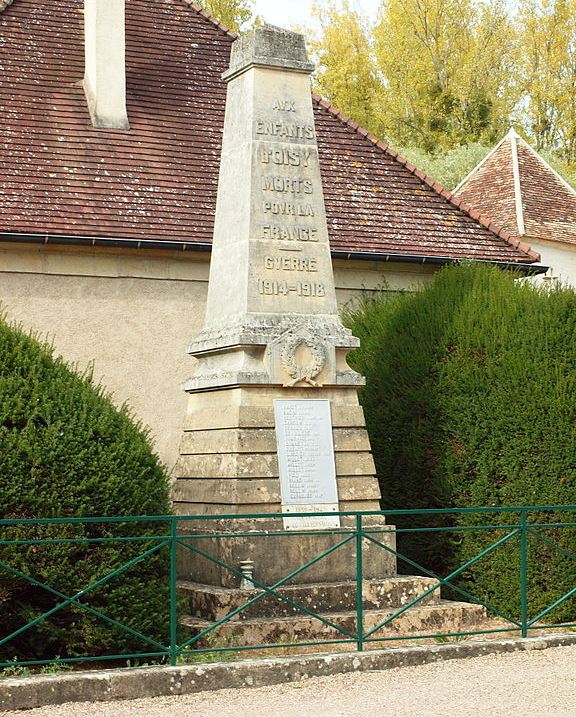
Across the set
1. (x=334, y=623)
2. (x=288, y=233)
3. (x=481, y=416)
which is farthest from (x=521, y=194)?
(x=334, y=623)

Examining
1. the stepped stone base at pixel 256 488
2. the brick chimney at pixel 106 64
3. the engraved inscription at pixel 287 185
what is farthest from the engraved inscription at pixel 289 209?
the brick chimney at pixel 106 64

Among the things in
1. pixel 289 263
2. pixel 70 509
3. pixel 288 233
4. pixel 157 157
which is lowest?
pixel 70 509

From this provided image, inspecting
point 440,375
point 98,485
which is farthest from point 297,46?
point 98,485

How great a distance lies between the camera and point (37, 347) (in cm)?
912

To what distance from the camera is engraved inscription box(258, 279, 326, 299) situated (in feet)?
34.4

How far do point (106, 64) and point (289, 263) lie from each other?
6.15m

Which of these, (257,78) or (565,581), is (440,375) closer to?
(565,581)

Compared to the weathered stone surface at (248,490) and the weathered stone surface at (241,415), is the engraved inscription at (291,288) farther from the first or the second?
the weathered stone surface at (248,490)

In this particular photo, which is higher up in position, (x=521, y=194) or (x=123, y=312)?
(x=521, y=194)

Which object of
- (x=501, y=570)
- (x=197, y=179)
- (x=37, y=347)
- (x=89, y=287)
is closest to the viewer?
(x=37, y=347)

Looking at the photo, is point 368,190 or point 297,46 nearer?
point 297,46

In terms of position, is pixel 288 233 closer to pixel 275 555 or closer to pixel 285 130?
pixel 285 130

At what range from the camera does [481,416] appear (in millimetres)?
11703

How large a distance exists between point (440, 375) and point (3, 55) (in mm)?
7546
